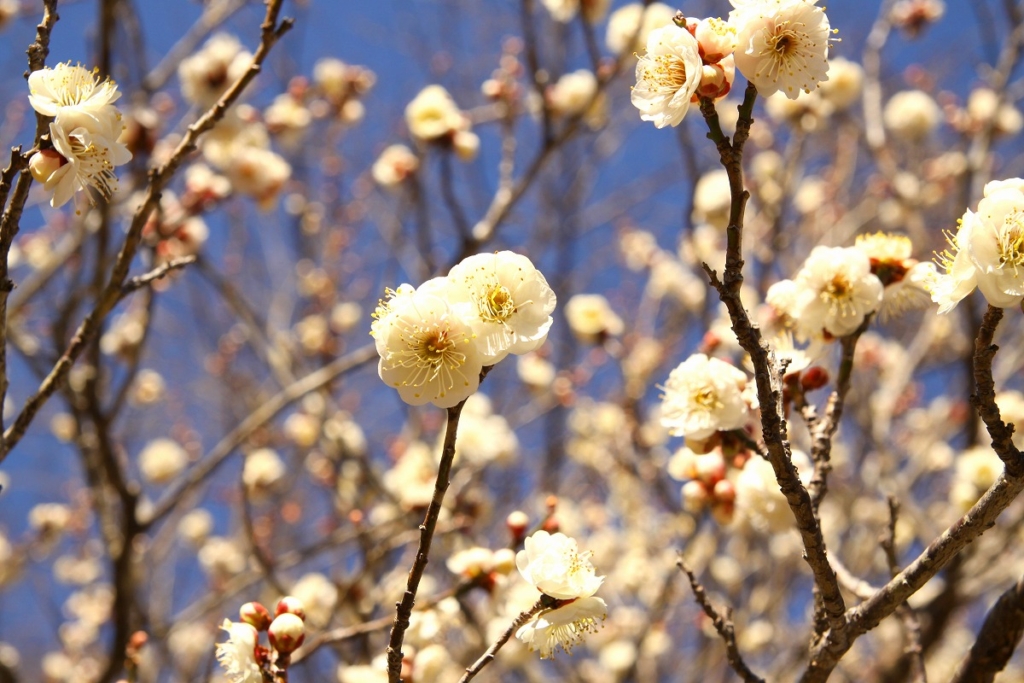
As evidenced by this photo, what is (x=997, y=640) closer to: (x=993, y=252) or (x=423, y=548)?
(x=993, y=252)

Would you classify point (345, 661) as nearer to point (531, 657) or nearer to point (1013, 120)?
point (531, 657)

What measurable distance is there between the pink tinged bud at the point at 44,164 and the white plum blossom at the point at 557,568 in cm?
106

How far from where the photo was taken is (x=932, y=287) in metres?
1.37

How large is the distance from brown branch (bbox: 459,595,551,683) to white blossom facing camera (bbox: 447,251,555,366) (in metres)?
0.44

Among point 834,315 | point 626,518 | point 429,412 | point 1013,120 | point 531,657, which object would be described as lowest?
point 834,315

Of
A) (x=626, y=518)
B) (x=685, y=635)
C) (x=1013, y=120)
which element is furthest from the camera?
(x=685, y=635)

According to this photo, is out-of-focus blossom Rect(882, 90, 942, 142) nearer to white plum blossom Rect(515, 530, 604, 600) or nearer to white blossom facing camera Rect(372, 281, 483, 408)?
white plum blossom Rect(515, 530, 604, 600)

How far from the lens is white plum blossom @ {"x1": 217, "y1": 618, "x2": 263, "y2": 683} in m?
1.57

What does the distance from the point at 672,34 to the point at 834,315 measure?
66cm

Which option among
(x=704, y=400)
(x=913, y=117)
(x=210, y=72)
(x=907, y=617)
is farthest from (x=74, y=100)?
(x=913, y=117)

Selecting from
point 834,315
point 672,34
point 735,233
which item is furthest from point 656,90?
point 834,315

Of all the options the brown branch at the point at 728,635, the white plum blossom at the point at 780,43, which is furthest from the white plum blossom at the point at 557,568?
the white plum blossom at the point at 780,43

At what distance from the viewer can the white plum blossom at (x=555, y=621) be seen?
1.39 meters

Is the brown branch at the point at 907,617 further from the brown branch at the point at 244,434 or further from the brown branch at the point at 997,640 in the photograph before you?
the brown branch at the point at 244,434
